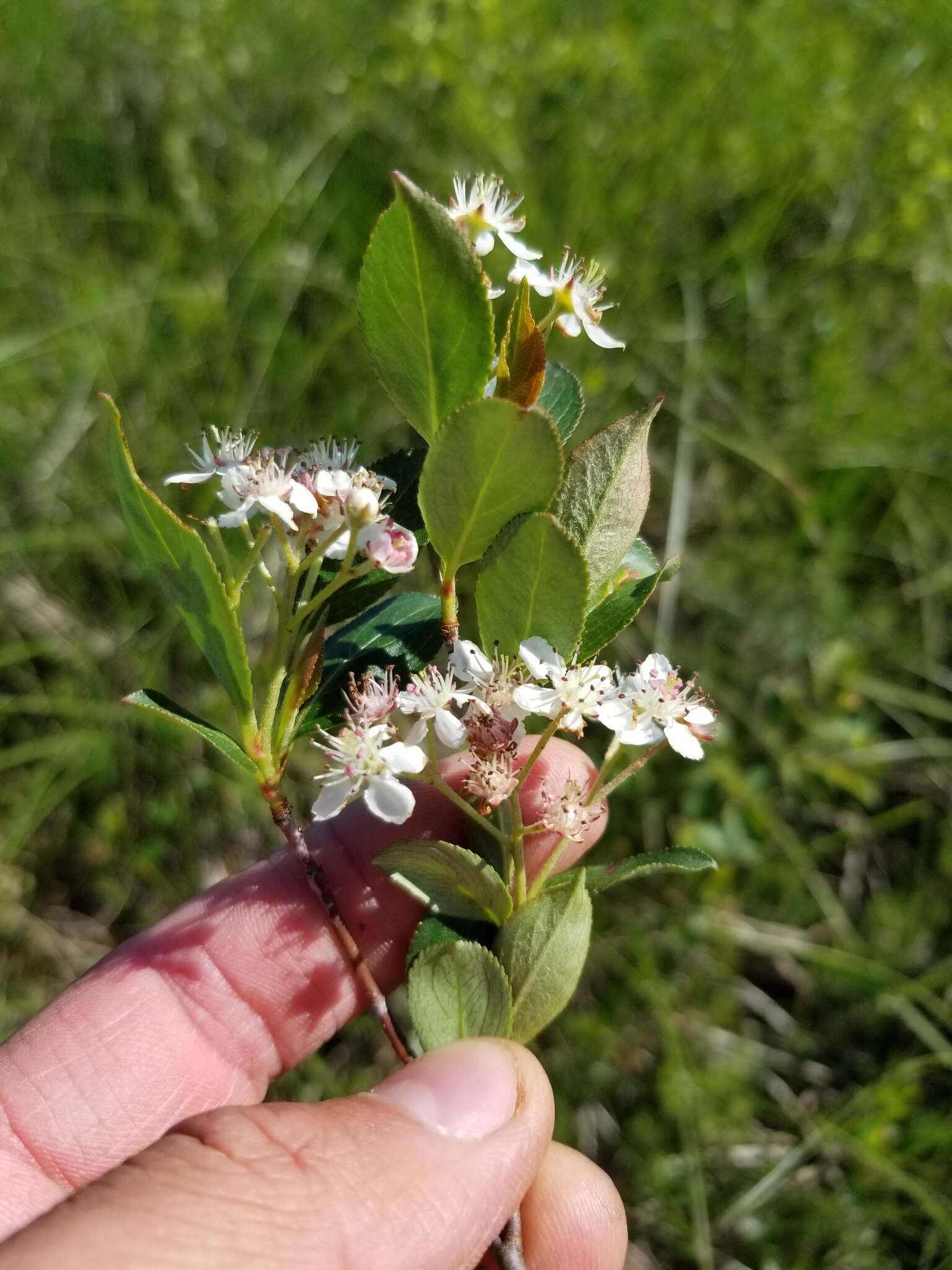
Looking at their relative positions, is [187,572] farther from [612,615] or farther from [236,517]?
[612,615]

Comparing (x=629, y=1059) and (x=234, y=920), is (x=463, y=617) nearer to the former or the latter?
(x=234, y=920)

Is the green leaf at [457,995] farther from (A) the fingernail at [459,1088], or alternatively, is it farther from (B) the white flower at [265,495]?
(B) the white flower at [265,495]

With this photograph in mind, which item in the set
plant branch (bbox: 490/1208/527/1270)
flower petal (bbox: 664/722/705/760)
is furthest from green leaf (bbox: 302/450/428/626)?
plant branch (bbox: 490/1208/527/1270)

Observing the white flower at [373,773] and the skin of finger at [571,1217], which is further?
the skin of finger at [571,1217]

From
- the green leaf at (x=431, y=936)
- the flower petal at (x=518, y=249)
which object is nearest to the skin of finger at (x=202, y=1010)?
the green leaf at (x=431, y=936)

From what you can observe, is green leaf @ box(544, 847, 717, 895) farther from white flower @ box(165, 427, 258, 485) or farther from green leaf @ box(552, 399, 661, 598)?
white flower @ box(165, 427, 258, 485)

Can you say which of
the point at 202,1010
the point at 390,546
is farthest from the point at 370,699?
the point at 202,1010
